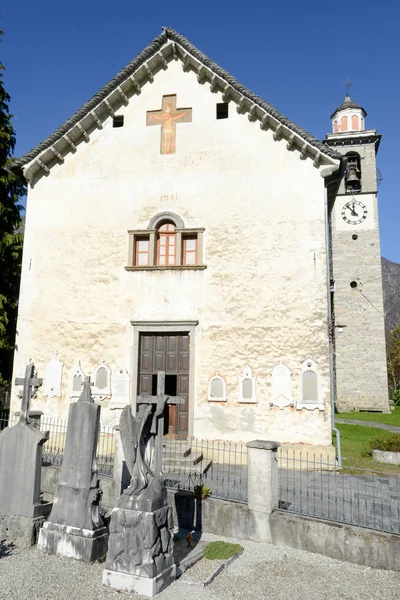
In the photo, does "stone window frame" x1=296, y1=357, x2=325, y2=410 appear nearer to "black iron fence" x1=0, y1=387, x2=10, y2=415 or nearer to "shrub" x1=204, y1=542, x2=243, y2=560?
"shrub" x1=204, y1=542, x2=243, y2=560

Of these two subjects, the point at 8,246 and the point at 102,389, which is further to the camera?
the point at 8,246

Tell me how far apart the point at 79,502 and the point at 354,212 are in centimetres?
3290

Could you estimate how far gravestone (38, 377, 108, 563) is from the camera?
22.1ft

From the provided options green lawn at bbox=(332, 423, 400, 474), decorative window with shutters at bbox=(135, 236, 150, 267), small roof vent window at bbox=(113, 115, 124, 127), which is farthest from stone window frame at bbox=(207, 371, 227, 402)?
small roof vent window at bbox=(113, 115, 124, 127)

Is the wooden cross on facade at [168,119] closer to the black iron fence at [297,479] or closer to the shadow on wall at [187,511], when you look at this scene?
the black iron fence at [297,479]

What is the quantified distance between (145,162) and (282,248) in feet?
17.4

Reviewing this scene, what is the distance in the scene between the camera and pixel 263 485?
7527mm

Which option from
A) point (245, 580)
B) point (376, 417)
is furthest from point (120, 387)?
point (376, 417)

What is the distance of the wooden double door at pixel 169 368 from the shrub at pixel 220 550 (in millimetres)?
5869

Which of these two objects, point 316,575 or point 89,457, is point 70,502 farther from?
point 316,575

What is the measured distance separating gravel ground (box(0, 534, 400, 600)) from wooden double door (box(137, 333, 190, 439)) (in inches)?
249

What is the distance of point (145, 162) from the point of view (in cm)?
1459

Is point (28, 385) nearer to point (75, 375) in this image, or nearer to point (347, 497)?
point (75, 375)

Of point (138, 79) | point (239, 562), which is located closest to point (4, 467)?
point (239, 562)
